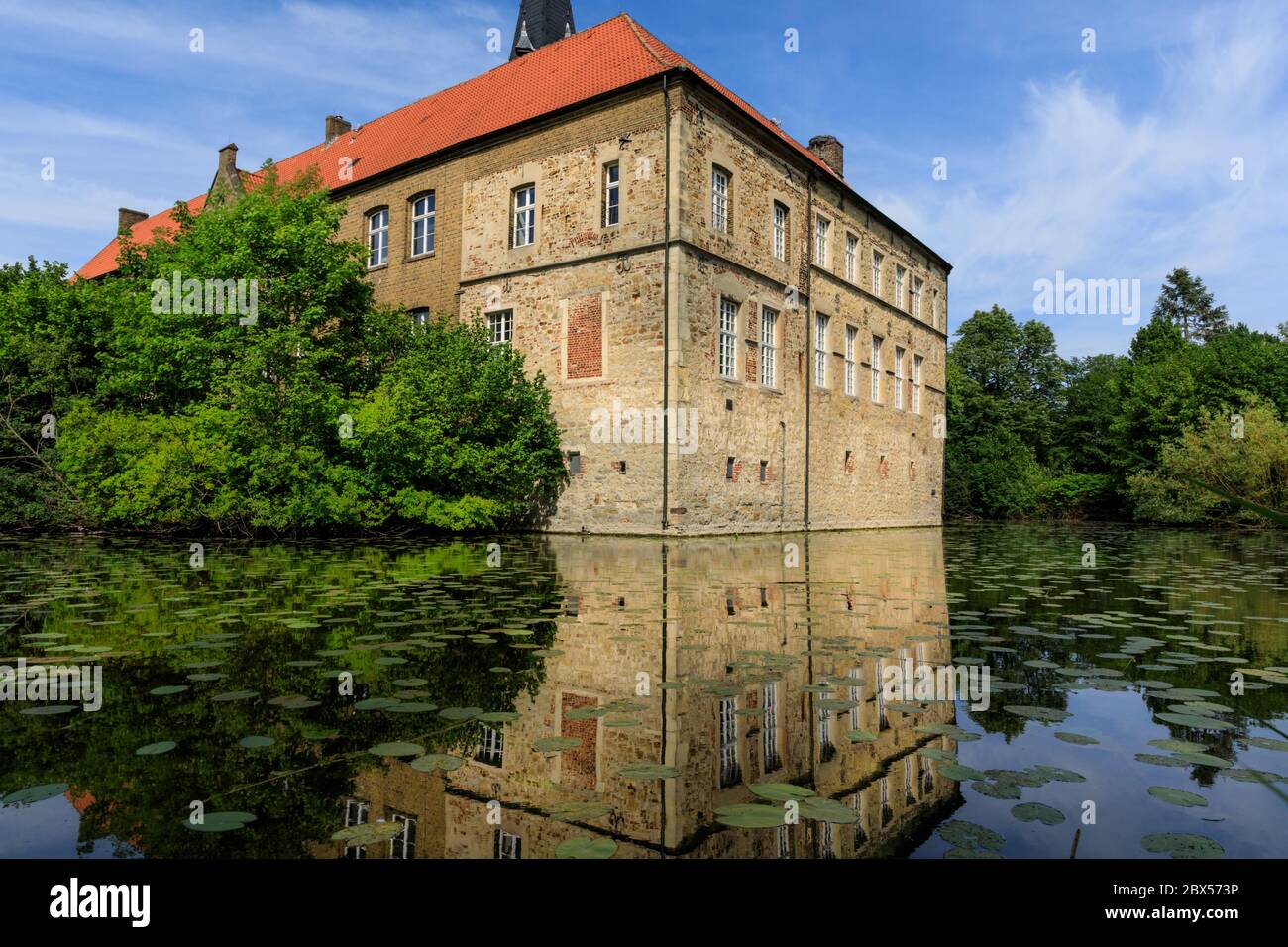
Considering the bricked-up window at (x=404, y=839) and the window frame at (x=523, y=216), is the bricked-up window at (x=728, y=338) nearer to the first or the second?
the window frame at (x=523, y=216)

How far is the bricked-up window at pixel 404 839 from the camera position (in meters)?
2.17

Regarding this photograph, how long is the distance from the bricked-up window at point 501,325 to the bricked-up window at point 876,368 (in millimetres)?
13151

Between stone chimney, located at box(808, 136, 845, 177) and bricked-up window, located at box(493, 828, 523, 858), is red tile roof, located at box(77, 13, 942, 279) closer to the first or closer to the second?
stone chimney, located at box(808, 136, 845, 177)

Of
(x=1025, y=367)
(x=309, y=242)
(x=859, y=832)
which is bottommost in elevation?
(x=859, y=832)

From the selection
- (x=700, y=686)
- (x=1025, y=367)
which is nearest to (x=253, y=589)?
(x=700, y=686)

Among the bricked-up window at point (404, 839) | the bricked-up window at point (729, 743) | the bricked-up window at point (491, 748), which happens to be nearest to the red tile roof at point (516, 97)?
the bricked-up window at point (729, 743)

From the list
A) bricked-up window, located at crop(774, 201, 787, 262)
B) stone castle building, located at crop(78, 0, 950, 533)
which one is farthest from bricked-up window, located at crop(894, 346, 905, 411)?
bricked-up window, located at crop(774, 201, 787, 262)

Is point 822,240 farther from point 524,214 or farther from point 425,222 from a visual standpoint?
point 425,222

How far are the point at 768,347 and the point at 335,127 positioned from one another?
70.3 feet

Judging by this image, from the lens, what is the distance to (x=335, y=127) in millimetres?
31406

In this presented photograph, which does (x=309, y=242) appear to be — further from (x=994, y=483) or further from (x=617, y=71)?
(x=994, y=483)

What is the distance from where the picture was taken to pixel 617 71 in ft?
64.2
